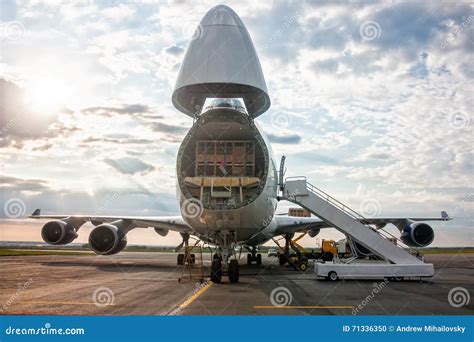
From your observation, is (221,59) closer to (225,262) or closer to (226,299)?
(226,299)

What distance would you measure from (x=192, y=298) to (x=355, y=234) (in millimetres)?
8071

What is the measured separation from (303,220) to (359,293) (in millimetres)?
13531

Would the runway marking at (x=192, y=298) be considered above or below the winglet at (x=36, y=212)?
below

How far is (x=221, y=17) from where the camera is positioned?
42.5 feet

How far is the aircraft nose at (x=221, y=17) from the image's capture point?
42.3ft

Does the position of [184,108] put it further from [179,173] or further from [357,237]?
[357,237]

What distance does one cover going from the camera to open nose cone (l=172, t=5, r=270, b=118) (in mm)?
12445

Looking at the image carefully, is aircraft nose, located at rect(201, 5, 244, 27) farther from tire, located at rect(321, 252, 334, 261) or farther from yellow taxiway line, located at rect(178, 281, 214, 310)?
tire, located at rect(321, 252, 334, 261)

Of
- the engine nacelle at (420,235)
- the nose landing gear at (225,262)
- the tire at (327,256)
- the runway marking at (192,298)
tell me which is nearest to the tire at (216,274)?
the nose landing gear at (225,262)

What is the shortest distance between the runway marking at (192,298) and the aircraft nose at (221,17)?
322 inches

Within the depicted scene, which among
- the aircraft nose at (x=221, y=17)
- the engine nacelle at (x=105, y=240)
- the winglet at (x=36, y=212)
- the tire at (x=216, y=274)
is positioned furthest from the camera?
the winglet at (x=36, y=212)

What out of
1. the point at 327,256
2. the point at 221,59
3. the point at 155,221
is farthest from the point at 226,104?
the point at 327,256

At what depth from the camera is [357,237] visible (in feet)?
54.8

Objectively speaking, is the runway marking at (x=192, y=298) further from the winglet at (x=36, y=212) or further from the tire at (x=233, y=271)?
the winglet at (x=36, y=212)
